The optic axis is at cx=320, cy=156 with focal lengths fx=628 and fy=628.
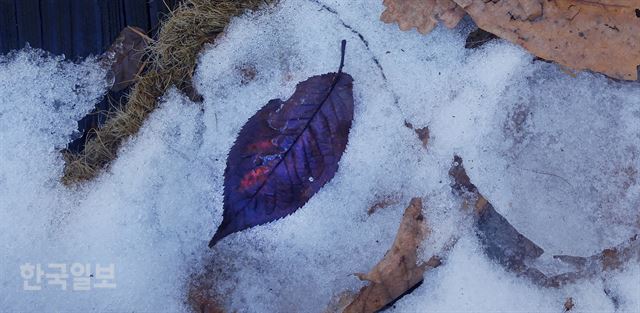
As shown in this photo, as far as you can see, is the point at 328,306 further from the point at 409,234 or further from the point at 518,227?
the point at 518,227

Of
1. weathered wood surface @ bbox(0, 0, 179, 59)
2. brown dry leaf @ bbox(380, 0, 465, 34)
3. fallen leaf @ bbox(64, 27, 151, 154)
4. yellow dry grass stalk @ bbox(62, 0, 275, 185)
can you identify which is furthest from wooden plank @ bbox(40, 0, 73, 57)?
brown dry leaf @ bbox(380, 0, 465, 34)

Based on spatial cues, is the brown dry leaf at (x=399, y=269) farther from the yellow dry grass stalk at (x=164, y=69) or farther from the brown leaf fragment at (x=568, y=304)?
the yellow dry grass stalk at (x=164, y=69)

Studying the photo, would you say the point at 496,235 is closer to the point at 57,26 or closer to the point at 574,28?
the point at 574,28

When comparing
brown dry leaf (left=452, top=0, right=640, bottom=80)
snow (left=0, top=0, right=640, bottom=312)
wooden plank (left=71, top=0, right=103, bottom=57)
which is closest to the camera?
brown dry leaf (left=452, top=0, right=640, bottom=80)

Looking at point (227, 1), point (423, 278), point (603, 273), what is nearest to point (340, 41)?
point (227, 1)

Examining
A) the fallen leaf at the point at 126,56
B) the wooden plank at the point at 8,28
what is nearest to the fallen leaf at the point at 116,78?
the fallen leaf at the point at 126,56

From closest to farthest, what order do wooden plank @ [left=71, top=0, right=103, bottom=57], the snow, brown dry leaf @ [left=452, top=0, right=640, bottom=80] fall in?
brown dry leaf @ [left=452, top=0, right=640, bottom=80], the snow, wooden plank @ [left=71, top=0, right=103, bottom=57]

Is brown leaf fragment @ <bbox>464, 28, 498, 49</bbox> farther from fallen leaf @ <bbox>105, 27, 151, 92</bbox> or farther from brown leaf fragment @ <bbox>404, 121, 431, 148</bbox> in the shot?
fallen leaf @ <bbox>105, 27, 151, 92</bbox>
